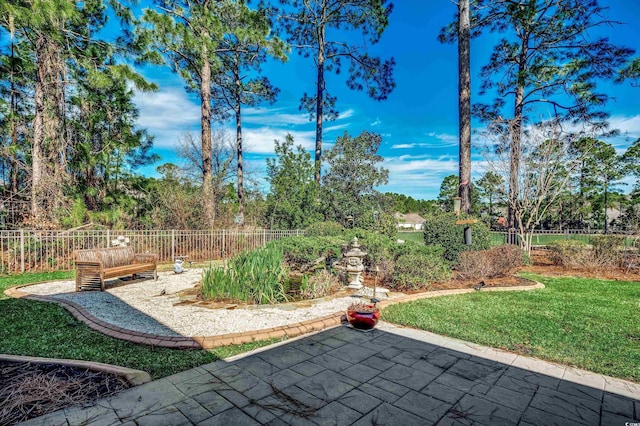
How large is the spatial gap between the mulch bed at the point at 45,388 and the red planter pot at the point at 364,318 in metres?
2.37

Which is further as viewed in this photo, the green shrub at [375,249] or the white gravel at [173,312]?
the green shrub at [375,249]

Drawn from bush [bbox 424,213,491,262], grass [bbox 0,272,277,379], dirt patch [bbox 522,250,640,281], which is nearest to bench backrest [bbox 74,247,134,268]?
grass [bbox 0,272,277,379]

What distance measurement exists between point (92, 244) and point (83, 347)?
23.6ft

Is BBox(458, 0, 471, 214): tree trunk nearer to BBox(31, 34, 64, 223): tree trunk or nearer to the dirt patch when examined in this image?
the dirt patch

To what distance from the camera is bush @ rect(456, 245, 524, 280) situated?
7.08m

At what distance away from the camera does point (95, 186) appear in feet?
35.1

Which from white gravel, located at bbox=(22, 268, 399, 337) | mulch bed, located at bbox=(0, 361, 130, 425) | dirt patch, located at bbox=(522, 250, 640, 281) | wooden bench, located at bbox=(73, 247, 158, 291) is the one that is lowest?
dirt patch, located at bbox=(522, 250, 640, 281)

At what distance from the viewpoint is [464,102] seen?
411 inches

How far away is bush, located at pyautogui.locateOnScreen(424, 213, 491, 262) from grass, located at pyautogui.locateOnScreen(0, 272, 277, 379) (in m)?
6.24

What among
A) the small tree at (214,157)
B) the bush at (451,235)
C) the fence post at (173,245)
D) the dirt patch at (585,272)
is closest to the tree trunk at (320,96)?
the small tree at (214,157)

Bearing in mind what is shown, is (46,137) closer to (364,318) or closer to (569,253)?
(364,318)

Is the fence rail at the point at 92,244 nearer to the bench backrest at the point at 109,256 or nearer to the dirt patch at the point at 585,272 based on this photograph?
the bench backrest at the point at 109,256

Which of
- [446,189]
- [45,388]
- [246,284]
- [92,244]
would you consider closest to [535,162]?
[246,284]

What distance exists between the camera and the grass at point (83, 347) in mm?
2855
